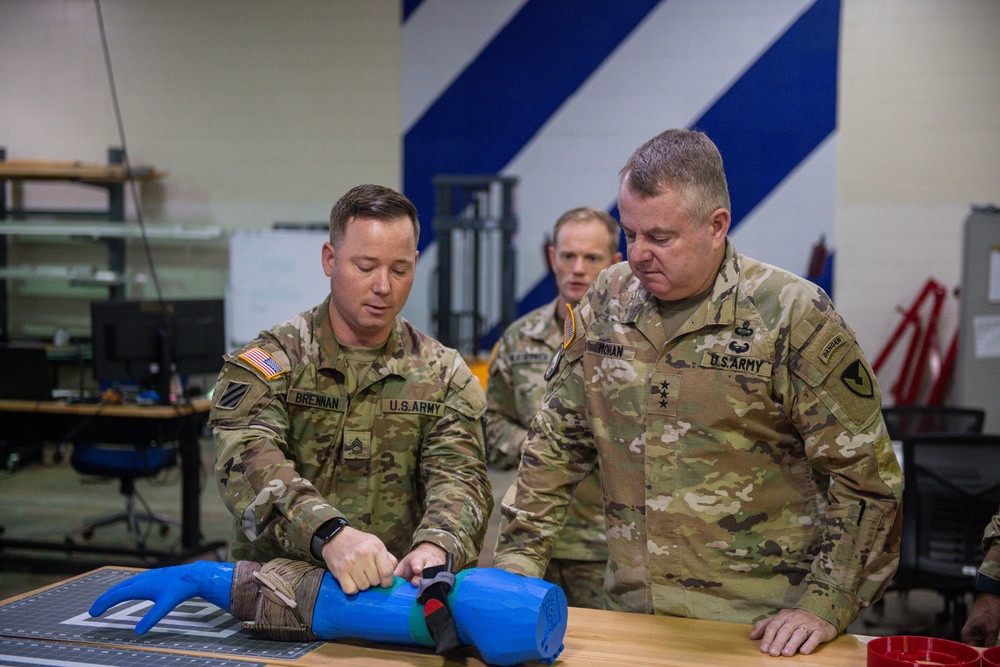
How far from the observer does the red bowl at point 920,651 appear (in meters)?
1.18

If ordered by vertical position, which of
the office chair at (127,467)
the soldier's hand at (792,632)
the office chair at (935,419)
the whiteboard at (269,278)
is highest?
the whiteboard at (269,278)

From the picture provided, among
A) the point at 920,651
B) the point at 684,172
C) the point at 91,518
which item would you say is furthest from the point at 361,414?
the point at 91,518

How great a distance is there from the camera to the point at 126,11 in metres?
7.62

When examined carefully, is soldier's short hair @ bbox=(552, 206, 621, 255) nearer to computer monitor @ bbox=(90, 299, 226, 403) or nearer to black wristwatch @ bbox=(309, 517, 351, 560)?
black wristwatch @ bbox=(309, 517, 351, 560)

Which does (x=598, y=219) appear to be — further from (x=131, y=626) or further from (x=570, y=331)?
(x=131, y=626)

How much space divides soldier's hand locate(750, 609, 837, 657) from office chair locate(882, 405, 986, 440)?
2.74 meters

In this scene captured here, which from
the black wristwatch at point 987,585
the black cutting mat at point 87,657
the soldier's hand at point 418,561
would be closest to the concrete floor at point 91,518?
the soldier's hand at point 418,561

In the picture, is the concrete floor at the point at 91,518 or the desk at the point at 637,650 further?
the concrete floor at the point at 91,518

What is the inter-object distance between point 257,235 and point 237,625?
5948 millimetres

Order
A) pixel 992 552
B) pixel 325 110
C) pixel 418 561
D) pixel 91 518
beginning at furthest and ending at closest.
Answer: pixel 325 110, pixel 91 518, pixel 992 552, pixel 418 561

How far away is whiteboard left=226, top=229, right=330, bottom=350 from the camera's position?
698cm

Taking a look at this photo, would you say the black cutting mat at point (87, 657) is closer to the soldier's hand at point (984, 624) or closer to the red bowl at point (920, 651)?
the red bowl at point (920, 651)

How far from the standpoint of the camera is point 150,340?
4547 mm

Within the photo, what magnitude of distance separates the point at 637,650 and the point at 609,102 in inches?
228
